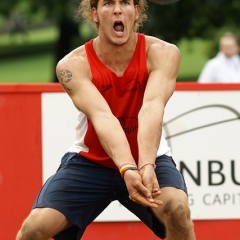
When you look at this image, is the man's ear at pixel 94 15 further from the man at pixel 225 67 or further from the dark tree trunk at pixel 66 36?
the dark tree trunk at pixel 66 36

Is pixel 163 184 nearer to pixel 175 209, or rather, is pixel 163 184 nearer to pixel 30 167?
pixel 175 209

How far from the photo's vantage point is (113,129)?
5.02 metres

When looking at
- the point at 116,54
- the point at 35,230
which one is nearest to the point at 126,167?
the point at 35,230

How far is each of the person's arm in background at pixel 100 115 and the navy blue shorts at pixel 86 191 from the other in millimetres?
446

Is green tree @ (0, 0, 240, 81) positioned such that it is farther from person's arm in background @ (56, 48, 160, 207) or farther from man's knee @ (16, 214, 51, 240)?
man's knee @ (16, 214, 51, 240)

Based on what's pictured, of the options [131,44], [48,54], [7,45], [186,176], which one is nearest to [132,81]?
[131,44]

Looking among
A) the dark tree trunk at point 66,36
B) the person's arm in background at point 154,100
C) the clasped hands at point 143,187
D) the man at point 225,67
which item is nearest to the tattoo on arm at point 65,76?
the person's arm in background at point 154,100

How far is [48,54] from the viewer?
144 feet

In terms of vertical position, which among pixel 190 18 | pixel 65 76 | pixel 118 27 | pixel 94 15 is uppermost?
pixel 190 18

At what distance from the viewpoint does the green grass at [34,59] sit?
33.0m

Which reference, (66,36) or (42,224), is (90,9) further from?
(66,36)

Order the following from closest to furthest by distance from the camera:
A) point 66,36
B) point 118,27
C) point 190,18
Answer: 1. point 118,27
2. point 190,18
3. point 66,36

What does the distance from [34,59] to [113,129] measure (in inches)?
1525

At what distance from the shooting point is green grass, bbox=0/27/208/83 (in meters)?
33.0
